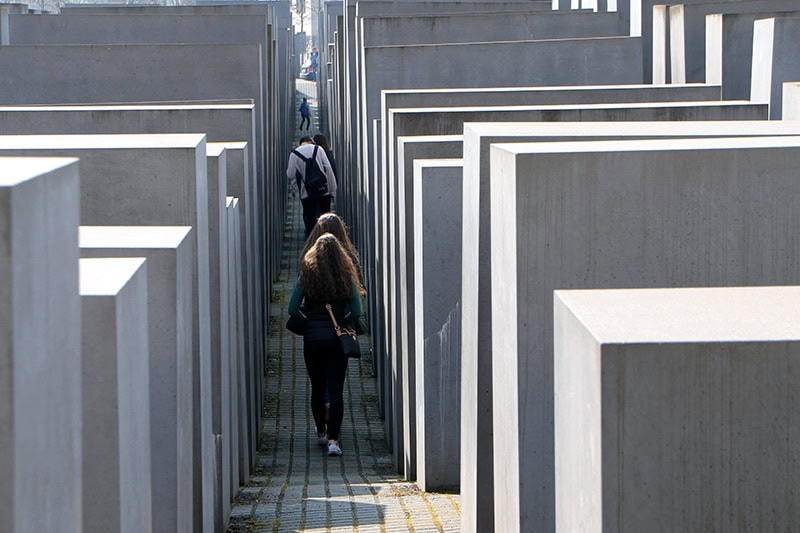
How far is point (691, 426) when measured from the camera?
2.88m

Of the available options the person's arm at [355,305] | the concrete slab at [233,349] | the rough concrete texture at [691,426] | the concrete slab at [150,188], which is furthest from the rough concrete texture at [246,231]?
the rough concrete texture at [691,426]

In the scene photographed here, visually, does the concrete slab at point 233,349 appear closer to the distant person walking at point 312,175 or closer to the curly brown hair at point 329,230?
the curly brown hair at point 329,230

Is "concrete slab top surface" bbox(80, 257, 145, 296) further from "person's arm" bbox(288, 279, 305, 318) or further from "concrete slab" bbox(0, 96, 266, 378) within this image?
"concrete slab" bbox(0, 96, 266, 378)

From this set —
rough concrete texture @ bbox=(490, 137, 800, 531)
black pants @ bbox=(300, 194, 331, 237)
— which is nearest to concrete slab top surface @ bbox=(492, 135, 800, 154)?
rough concrete texture @ bbox=(490, 137, 800, 531)

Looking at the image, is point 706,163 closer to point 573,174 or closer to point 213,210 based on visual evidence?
point 573,174

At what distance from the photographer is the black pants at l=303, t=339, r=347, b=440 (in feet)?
28.1

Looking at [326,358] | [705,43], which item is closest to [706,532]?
[326,358]

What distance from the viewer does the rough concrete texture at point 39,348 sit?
7.68 feet

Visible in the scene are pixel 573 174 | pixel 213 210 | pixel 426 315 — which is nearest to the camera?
pixel 573 174

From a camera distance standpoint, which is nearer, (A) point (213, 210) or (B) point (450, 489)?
(A) point (213, 210)

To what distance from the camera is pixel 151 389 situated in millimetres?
4598

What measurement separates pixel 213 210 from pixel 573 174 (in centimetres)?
279

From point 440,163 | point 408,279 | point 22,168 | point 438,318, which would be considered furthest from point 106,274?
point 408,279

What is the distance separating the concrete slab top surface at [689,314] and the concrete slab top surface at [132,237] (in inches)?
66.1
